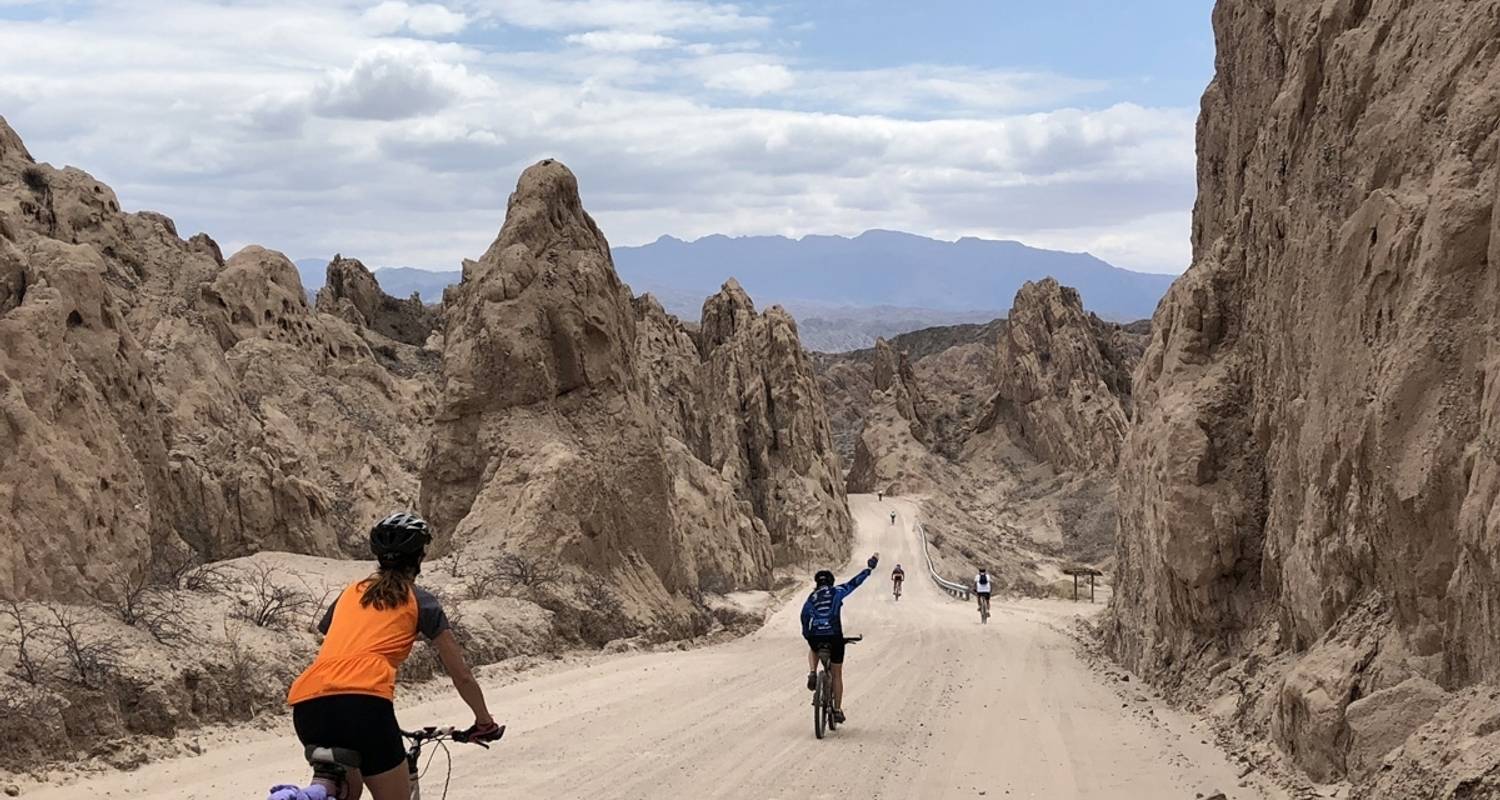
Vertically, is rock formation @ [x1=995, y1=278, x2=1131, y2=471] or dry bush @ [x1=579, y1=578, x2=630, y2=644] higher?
rock formation @ [x1=995, y1=278, x2=1131, y2=471]

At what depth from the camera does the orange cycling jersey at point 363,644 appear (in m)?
5.17

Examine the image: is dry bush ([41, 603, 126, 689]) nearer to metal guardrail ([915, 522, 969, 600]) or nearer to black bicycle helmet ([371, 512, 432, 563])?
black bicycle helmet ([371, 512, 432, 563])

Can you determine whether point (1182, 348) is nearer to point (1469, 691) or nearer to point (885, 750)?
point (885, 750)

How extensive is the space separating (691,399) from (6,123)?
3224 centimetres

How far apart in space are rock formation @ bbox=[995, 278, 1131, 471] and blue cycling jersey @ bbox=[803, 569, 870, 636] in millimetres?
66215

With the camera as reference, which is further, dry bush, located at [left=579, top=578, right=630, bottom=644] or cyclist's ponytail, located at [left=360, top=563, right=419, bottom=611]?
dry bush, located at [left=579, top=578, right=630, bottom=644]

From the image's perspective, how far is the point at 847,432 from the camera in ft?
386

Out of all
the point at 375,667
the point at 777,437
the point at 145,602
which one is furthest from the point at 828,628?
the point at 777,437

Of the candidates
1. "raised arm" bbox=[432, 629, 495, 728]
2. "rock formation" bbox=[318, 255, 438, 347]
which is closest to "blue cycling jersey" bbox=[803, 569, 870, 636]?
"raised arm" bbox=[432, 629, 495, 728]

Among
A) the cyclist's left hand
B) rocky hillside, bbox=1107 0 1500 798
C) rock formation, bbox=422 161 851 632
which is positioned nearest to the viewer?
the cyclist's left hand

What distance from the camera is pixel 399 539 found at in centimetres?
550

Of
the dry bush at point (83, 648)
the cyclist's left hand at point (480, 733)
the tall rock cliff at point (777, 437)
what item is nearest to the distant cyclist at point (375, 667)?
the cyclist's left hand at point (480, 733)

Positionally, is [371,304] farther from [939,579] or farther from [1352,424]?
[1352,424]

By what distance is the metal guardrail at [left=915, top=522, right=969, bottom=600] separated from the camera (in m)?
43.3
